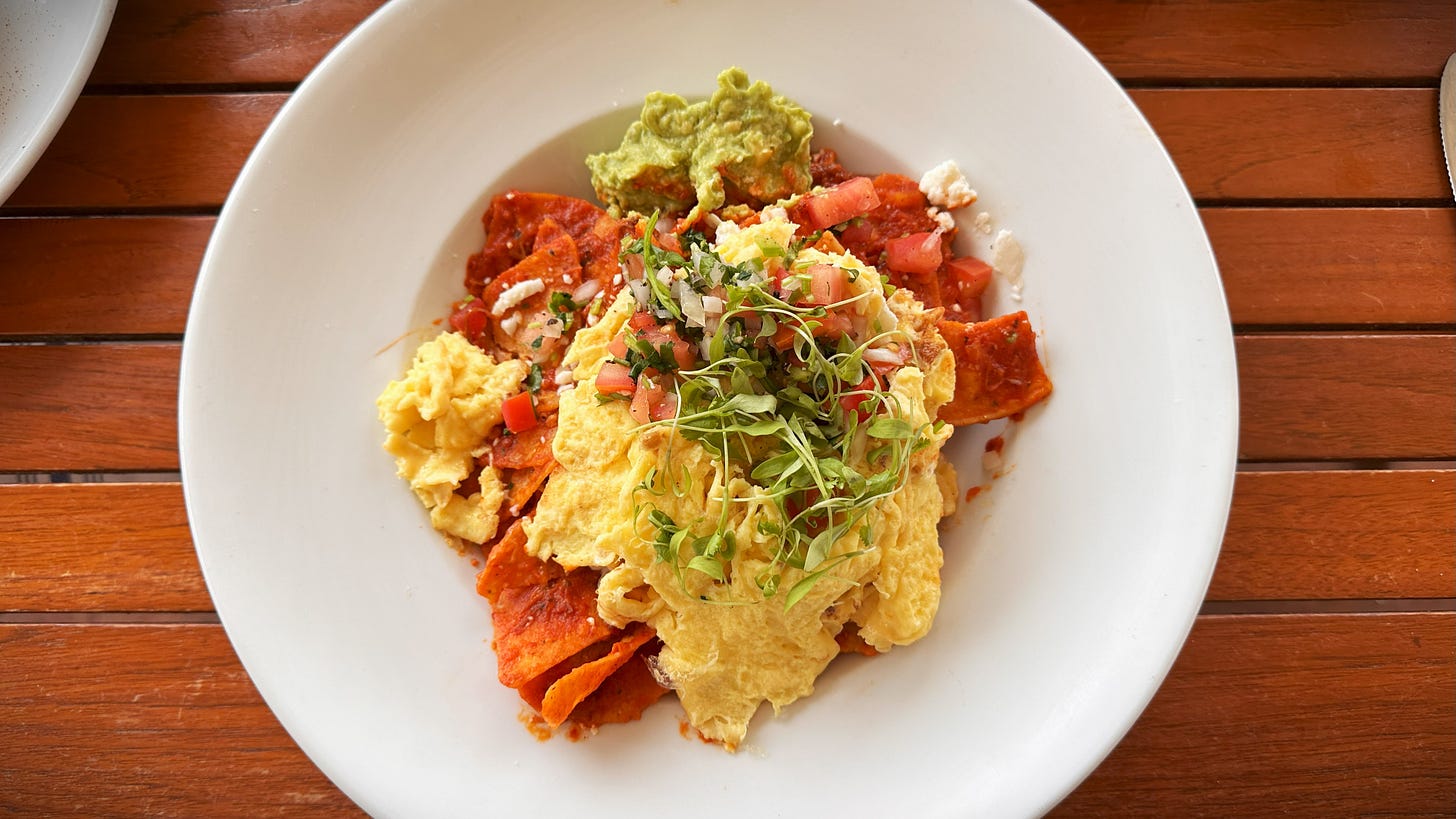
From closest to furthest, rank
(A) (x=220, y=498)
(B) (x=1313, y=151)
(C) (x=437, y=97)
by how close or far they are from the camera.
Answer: (A) (x=220, y=498) → (C) (x=437, y=97) → (B) (x=1313, y=151)

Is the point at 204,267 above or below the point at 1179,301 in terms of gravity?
below

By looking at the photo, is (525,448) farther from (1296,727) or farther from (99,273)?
(1296,727)

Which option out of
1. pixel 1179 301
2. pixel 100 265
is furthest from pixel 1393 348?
pixel 100 265

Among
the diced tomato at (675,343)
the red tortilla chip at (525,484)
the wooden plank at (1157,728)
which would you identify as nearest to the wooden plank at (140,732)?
the wooden plank at (1157,728)

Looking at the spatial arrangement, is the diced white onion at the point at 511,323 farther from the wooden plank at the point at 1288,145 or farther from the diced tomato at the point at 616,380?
the wooden plank at the point at 1288,145

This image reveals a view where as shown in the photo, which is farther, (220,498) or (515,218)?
(515,218)

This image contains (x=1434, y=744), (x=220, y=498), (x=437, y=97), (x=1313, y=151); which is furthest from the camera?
(x=1313, y=151)

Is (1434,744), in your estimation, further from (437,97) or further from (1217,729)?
(437,97)

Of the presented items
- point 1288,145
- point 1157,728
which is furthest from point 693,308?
point 1288,145
